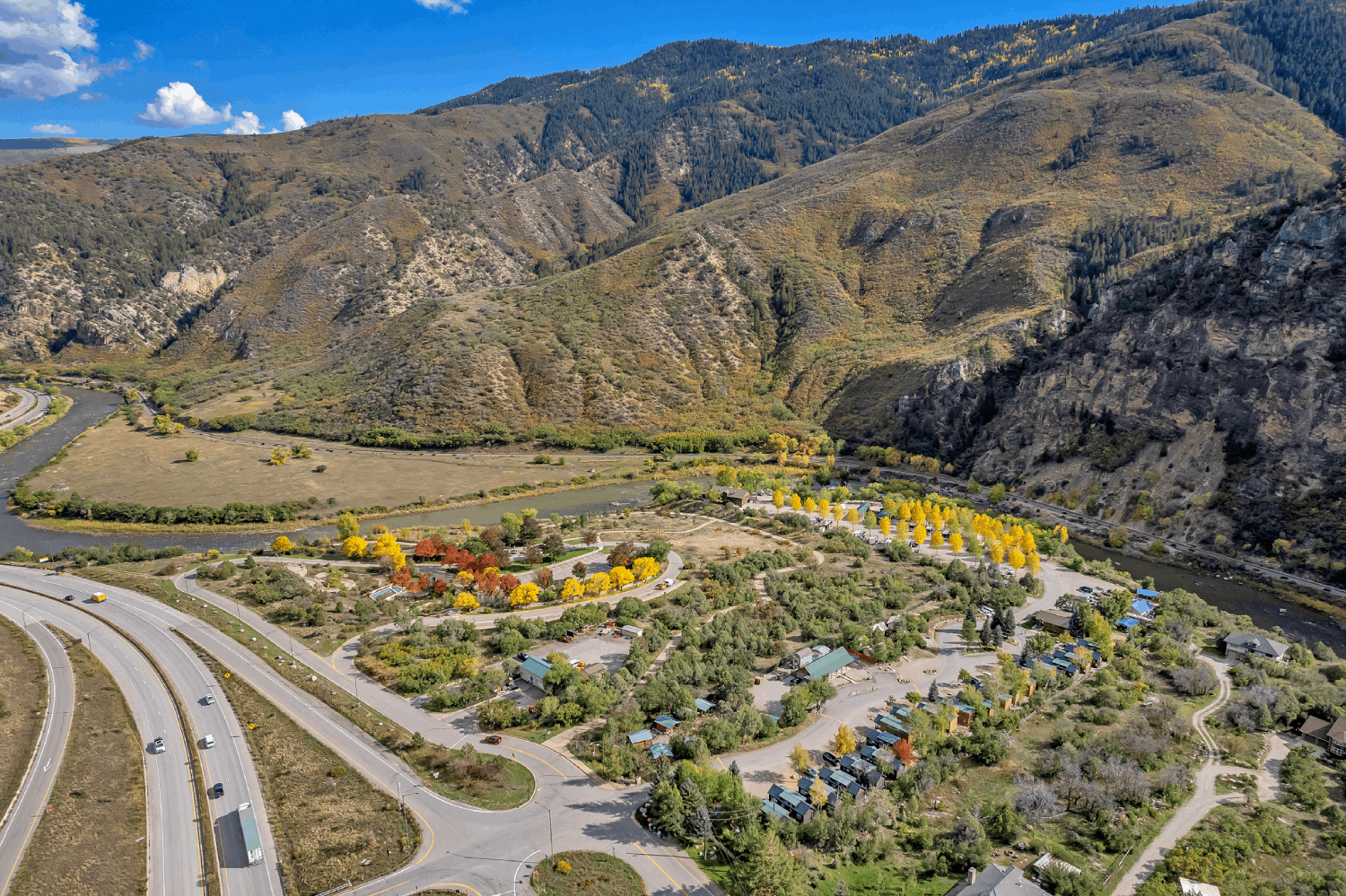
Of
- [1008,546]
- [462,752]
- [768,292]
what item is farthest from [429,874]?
[768,292]

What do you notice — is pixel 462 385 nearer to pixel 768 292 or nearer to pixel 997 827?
pixel 768 292

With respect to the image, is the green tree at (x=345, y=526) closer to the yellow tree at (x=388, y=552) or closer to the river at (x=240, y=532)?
the yellow tree at (x=388, y=552)

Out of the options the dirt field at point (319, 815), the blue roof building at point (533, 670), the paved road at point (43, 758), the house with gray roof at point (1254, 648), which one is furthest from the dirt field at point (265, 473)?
the house with gray roof at point (1254, 648)

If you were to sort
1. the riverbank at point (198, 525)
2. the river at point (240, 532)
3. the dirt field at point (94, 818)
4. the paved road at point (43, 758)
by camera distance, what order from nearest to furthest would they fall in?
the dirt field at point (94, 818)
the paved road at point (43, 758)
the river at point (240, 532)
the riverbank at point (198, 525)

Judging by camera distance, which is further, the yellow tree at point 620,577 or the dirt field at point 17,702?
the yellow tree at point 620,577

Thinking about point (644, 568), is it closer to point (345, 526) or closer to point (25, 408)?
point (345, 526)

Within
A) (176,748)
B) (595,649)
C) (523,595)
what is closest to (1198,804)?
(595,649)
